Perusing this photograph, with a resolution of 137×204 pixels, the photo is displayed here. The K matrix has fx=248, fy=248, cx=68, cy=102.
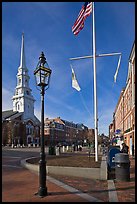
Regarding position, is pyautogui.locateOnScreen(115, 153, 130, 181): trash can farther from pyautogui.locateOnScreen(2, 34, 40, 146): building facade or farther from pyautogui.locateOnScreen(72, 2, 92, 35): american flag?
pyautogui.locateOnScreen(2, 34, 40, 146): building facade

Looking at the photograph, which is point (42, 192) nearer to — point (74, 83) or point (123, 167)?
point (123, 167)

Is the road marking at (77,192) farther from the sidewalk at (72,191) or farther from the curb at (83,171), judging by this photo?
the curb at (83,171)

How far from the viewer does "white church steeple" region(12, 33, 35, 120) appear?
9938 centimetres

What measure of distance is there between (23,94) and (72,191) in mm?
91774

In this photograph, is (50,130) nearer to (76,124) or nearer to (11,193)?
(76,124)

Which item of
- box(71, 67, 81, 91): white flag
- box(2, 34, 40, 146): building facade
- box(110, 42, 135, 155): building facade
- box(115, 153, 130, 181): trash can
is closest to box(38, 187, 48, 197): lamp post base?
box(115, 153, 130, 181): trash can

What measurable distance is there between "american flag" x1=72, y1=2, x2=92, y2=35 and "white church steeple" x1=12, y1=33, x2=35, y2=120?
3320 inches

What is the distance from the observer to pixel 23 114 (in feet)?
322

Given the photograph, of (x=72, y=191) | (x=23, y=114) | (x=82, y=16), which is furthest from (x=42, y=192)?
(x=23, y=114)

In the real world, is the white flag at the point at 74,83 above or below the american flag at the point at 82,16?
below

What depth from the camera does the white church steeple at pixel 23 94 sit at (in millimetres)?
99375

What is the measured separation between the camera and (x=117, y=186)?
360 inches

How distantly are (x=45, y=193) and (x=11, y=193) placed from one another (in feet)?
3.87

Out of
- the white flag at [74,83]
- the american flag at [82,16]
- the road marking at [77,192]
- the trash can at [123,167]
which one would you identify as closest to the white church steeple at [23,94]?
the white flag at [74,83]
